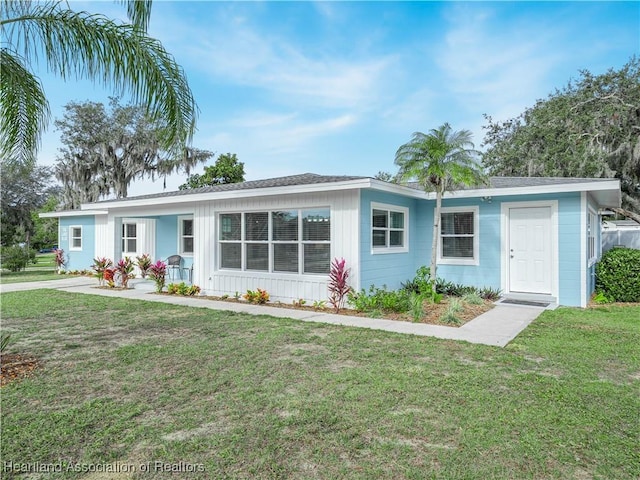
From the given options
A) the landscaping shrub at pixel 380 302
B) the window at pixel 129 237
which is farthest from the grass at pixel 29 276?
the landscaping shrub at pixel 380 302

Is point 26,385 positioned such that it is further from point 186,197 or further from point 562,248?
point 562,248

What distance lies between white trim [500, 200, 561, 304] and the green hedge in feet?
5.33

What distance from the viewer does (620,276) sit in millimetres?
9258

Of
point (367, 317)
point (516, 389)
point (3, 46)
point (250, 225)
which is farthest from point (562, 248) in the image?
point (3, 46)

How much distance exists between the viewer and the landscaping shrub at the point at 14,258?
18047 mm

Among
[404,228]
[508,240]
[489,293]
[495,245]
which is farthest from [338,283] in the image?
[508,240]

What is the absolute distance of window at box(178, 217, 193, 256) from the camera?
13656 mm

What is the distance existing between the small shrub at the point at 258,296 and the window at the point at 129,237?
27.1ft

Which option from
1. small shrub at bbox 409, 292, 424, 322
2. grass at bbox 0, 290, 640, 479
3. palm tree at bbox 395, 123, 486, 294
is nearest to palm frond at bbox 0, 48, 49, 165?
grass at bbox 0, 290, 640, 479

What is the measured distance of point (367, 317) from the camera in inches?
297

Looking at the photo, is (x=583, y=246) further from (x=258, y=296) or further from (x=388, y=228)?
(x=258, y=296)

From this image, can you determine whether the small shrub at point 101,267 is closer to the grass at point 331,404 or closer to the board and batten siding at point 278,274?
the board and batten siding at point 278,274

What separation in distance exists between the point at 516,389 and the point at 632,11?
13798 millimetres

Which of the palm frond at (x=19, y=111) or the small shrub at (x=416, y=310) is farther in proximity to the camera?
the small shrub at (x=416, y=310)
